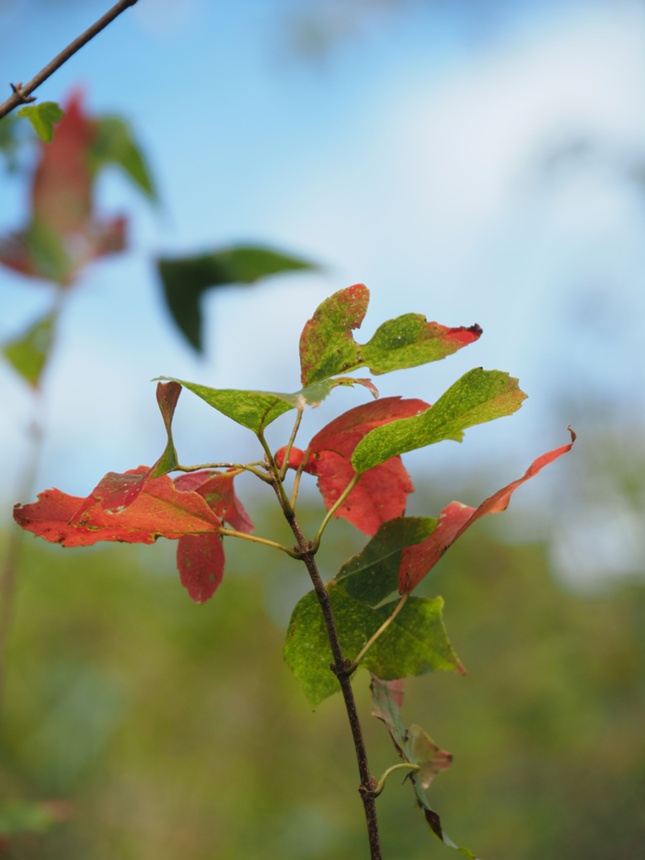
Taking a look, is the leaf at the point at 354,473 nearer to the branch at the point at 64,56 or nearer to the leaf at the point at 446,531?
the leaf at the point at 446,531

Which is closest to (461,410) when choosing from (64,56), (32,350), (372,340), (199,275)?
(372,340)

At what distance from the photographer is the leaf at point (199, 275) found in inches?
25.1

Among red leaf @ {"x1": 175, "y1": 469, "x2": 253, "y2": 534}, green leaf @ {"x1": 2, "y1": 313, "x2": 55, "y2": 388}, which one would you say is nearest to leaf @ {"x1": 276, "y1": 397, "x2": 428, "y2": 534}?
red leaf @ {"x1": 175, "y1": 469, "x2": 253, "y2": 534}

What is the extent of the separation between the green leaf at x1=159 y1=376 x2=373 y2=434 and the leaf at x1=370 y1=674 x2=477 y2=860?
0.10m

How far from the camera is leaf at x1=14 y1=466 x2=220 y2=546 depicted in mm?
257

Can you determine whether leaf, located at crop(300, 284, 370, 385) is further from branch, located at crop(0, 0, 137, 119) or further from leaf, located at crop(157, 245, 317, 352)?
leaf, located at crop(157, 245, 317, 352)

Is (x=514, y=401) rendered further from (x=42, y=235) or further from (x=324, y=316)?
(x=42, y=235)

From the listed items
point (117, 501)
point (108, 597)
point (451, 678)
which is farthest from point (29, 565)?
point (117, 501)

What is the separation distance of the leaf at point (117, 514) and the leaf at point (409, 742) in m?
0.09

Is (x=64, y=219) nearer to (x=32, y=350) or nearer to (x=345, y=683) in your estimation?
(x=32, y=350)

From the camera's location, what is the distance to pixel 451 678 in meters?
2.72

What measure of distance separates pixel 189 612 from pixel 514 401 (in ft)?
8.85

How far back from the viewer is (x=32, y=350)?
76 cm

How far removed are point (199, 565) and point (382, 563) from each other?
67mm
